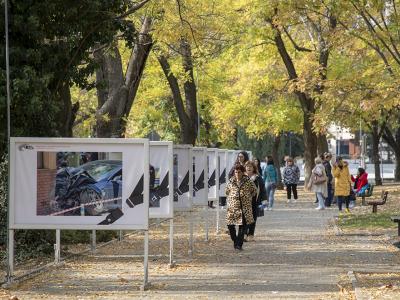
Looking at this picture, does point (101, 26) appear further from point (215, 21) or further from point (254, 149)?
point (254, 149)

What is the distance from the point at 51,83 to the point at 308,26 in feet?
93.8

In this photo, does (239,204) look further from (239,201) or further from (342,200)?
(342,200)

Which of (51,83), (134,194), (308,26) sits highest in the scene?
(308,26)

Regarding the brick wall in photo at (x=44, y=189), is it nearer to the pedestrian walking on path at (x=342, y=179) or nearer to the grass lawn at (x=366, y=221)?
the grass lawn at (x=366, y=221)

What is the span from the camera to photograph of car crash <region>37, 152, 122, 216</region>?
40.8 feet

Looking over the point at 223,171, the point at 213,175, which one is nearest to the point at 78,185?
the point at 213,175

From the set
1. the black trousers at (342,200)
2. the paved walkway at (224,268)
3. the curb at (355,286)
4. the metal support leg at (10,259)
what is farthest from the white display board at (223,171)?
the metal support leg at (10,259)

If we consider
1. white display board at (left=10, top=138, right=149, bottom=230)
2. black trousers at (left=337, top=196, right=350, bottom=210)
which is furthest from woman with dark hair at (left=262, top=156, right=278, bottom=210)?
white display board at (left=10, top=138, right=149, bottom=230)

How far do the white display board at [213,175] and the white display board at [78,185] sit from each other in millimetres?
8444

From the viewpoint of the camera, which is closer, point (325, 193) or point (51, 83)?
point (51, 83)

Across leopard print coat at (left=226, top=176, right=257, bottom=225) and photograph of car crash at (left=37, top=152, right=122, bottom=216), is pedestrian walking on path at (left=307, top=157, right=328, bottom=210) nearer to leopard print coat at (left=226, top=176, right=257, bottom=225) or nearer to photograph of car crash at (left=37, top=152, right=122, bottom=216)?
leopard print coat at (left=226, top=176, right=257, bottom=225)

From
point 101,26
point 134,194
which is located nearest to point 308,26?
point 101,26

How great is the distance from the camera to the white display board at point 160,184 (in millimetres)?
14859

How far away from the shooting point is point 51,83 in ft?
51.1
